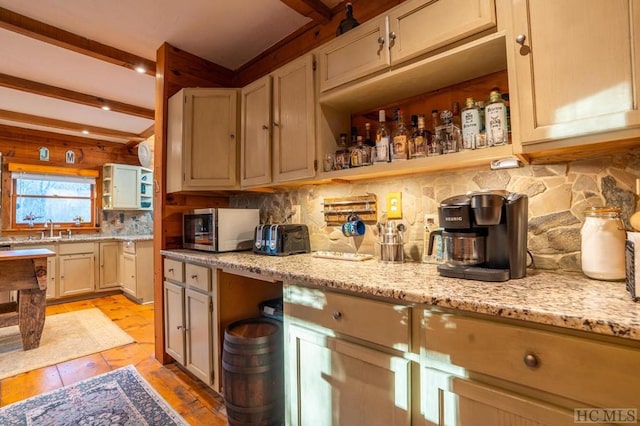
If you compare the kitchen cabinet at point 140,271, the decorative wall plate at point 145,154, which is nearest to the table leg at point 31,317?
the kitchen cabinet at point 140,271

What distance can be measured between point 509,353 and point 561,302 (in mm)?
205

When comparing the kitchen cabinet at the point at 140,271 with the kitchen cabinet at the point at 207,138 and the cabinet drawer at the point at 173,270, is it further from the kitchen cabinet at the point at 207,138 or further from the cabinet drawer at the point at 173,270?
the kitchen cabinet at the point at 207,138

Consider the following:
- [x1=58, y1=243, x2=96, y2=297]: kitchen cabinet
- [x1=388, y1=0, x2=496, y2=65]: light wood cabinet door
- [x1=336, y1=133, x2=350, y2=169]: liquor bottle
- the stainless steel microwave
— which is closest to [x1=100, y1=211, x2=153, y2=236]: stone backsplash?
[x1=58, y1=243, x2=96, y2=297]: kitchen cabinet

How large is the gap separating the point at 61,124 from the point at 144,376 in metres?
4.06

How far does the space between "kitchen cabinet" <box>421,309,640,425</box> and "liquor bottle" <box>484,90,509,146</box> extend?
0.75 metres

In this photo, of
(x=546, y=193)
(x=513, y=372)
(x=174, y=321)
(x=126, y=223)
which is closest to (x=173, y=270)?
(x=174, y=321)

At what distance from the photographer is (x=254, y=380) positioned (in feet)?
5.17

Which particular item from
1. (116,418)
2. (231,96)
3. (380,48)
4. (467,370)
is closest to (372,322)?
(467,370)

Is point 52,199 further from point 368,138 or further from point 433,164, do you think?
point 433,164

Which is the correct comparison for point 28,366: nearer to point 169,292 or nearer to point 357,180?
point 169,292

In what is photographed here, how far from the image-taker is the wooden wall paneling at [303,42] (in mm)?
1939

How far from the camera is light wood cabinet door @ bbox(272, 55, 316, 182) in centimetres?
188

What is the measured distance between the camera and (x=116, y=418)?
1.77 meters

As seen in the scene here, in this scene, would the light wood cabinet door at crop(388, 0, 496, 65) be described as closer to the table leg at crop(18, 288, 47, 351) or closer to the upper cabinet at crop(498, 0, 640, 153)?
the upper cabinet at crop(498, 0, 640, 153)
